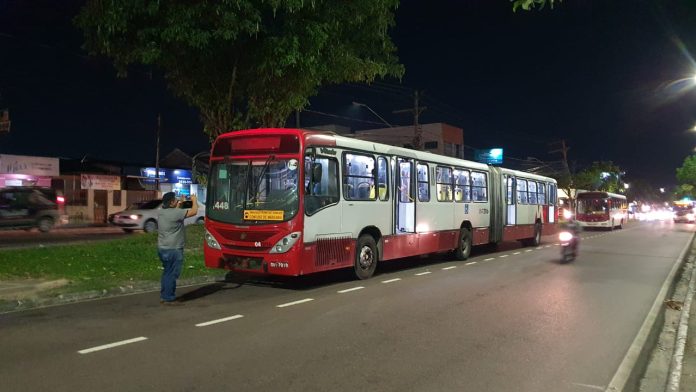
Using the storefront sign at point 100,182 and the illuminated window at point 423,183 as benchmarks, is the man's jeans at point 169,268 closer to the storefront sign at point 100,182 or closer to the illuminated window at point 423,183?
the illuminated window at point 423,183

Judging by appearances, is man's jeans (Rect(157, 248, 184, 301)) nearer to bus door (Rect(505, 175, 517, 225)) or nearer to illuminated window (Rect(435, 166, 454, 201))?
illuminated window (Rect(435, 166, 454, 201))

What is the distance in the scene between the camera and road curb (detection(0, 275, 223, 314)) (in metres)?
8.47

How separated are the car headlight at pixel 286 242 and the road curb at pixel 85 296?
2.50 m

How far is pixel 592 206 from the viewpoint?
3741 cm

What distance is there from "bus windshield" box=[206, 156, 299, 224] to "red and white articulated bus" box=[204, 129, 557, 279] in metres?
0.02

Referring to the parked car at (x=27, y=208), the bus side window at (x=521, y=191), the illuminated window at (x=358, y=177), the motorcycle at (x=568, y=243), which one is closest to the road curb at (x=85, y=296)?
the illuminated window at (x=358, y=177)

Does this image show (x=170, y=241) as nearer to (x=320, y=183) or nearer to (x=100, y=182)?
(x=320, y=183)

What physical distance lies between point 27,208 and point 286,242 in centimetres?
1734

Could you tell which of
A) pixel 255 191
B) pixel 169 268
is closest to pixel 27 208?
pixel 255 191

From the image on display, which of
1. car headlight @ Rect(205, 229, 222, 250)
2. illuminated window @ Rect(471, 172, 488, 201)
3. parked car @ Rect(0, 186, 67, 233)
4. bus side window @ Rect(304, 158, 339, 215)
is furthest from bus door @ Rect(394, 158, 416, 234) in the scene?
parked car @ Rect(0, 186, 67, 233)

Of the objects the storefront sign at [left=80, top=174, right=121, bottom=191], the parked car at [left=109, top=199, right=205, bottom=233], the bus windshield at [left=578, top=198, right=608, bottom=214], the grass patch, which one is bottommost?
the grass patch

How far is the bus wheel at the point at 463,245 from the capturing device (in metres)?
16.4

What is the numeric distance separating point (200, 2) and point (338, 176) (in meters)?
5.05

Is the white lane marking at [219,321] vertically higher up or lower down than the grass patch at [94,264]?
lower down
